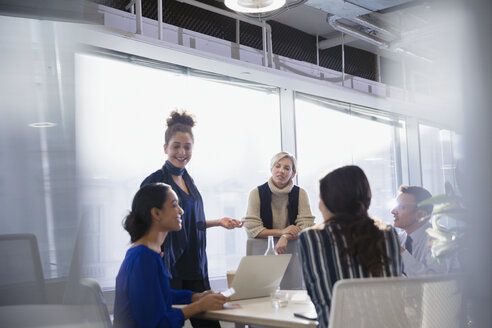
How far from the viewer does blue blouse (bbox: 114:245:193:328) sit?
1822mm

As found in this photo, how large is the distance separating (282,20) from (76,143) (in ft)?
19.3

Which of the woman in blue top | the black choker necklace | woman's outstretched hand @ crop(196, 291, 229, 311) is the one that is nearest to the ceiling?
the black choker necklace

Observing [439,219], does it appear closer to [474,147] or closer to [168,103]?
[474,147]

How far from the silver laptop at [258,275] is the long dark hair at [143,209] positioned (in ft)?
1.38

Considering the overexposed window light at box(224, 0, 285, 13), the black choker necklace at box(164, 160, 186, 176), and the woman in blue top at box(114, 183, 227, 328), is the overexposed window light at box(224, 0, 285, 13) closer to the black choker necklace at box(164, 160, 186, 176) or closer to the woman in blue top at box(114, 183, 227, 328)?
the black choker necklace at box(164, 160, 186, 176)

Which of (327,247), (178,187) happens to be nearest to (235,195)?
(178,187)

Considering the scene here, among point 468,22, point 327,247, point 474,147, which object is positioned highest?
point 468,22

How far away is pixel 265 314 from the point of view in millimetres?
1896

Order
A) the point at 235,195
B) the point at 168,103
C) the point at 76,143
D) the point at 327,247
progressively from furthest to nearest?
the point at 235,195, the point at 168,103, the point at 327,247, the point at 76,143

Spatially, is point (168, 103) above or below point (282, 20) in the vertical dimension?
below

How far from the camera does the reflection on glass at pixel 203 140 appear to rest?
4.78 m

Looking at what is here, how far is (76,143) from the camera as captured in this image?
600mm

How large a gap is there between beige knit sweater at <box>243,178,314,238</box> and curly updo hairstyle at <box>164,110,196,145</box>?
0.78 meters

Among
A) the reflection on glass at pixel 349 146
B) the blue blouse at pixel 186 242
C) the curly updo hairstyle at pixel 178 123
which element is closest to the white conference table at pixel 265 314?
A: the blue blouse at pixel 186 242
